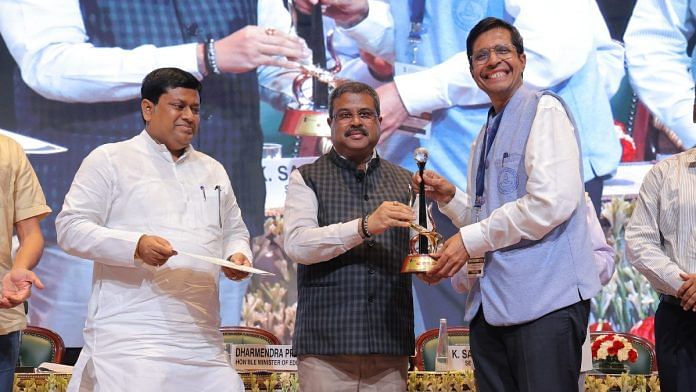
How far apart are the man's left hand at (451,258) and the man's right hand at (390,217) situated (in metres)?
0.20

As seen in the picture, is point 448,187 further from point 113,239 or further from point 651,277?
point 113,239

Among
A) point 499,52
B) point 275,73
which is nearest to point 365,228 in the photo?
point 499,52

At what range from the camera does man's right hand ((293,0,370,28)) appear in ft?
17.5

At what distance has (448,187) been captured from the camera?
2.72 m

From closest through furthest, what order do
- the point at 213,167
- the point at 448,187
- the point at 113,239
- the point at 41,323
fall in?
the point at 113,239 → the point at 448,187 → the point at 213,167 → the point at 41,323

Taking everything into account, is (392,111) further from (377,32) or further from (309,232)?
(309,232)

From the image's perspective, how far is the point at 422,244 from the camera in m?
2.49

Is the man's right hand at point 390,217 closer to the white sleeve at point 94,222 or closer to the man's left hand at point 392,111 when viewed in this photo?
the white sleeve at point 94,222

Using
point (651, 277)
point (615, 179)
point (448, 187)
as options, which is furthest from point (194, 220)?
point (615, 179)

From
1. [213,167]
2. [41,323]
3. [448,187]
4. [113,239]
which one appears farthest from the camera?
[41,323]

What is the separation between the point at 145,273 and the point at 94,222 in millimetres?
235

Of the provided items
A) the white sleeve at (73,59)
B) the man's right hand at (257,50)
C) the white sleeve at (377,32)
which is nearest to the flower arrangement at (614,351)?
the white sleeve at (377,32)

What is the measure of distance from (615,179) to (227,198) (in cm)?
316

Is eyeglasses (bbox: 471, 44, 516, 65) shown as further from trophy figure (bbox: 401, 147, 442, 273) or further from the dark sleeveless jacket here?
the dark sleeveless jacket
